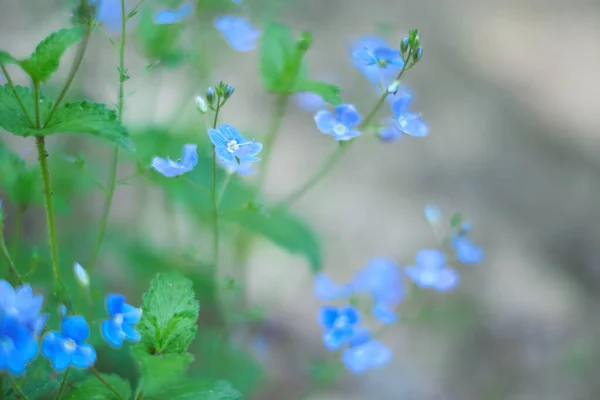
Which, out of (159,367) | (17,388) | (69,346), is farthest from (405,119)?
(17,388)

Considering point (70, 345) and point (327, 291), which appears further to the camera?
point (327, 291)

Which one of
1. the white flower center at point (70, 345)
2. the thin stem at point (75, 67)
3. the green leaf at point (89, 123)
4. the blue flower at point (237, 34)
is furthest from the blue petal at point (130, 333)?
the blue flower at point (237, 34)

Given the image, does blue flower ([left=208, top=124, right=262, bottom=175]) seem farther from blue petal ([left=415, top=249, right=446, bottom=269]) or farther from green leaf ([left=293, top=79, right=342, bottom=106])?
blue petal ([left=415, top=249, right=446, bottom=269])

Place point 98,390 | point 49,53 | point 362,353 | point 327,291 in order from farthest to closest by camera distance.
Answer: point 327,291, point 362,353, point 98,390, point 49,53

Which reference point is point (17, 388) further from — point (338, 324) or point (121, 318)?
point (338, 324)

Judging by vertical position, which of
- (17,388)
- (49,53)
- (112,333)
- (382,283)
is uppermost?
(382,283)

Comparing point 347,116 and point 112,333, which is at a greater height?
point 347,116
